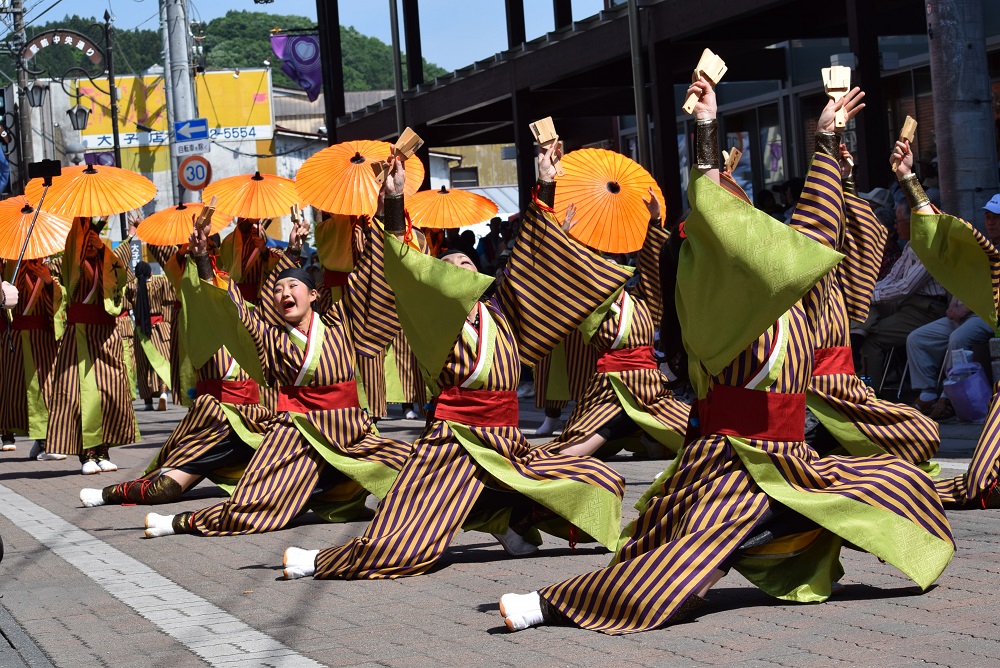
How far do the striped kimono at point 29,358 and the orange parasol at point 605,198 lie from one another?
5.03 metres

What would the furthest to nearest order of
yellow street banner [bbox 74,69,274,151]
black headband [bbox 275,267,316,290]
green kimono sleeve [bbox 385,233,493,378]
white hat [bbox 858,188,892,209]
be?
yellow street banner [bbox 74,69,274,151] < white hat [bbox 858,188,892,209] < black headband [bbox 275,267,316,290] < green kimono sleeve [bbox 385,233,493,378]

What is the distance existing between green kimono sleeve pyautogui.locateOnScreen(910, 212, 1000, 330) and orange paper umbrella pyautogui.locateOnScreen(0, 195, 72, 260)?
21.2 feet

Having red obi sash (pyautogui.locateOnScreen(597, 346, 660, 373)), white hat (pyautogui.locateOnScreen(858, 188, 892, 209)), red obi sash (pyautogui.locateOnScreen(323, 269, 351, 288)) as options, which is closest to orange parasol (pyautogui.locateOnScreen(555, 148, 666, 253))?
red obi sash (pyautogui.locateOnScreen(597, 346, 660, 373))

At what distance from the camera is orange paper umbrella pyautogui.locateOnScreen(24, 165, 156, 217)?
10593 mm

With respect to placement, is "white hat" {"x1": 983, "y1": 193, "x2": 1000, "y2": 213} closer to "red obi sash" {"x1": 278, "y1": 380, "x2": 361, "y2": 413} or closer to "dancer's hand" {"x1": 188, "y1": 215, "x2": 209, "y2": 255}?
"red obi sash" {"x1": 278, "y1": 380, "x2": 361, "y2": 413}

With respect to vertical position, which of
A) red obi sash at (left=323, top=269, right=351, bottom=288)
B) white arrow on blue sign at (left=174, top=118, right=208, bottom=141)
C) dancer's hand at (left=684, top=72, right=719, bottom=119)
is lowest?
red obi sash at (left=323, top=269, right=351, bottom=288)

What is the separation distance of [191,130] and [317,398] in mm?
10215

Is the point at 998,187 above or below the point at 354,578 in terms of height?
above

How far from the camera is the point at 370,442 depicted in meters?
7.95

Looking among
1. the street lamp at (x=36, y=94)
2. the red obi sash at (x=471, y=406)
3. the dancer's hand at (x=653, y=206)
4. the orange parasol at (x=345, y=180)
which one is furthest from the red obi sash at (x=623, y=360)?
the street lamp at (x=36, y=94)

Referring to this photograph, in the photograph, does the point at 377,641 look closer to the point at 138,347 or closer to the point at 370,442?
the point at 370,442

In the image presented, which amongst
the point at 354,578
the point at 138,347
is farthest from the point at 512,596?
the point at 138,347

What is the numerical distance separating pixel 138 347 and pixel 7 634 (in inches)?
526

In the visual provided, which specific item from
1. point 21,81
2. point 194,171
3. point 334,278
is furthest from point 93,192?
point 21,81
